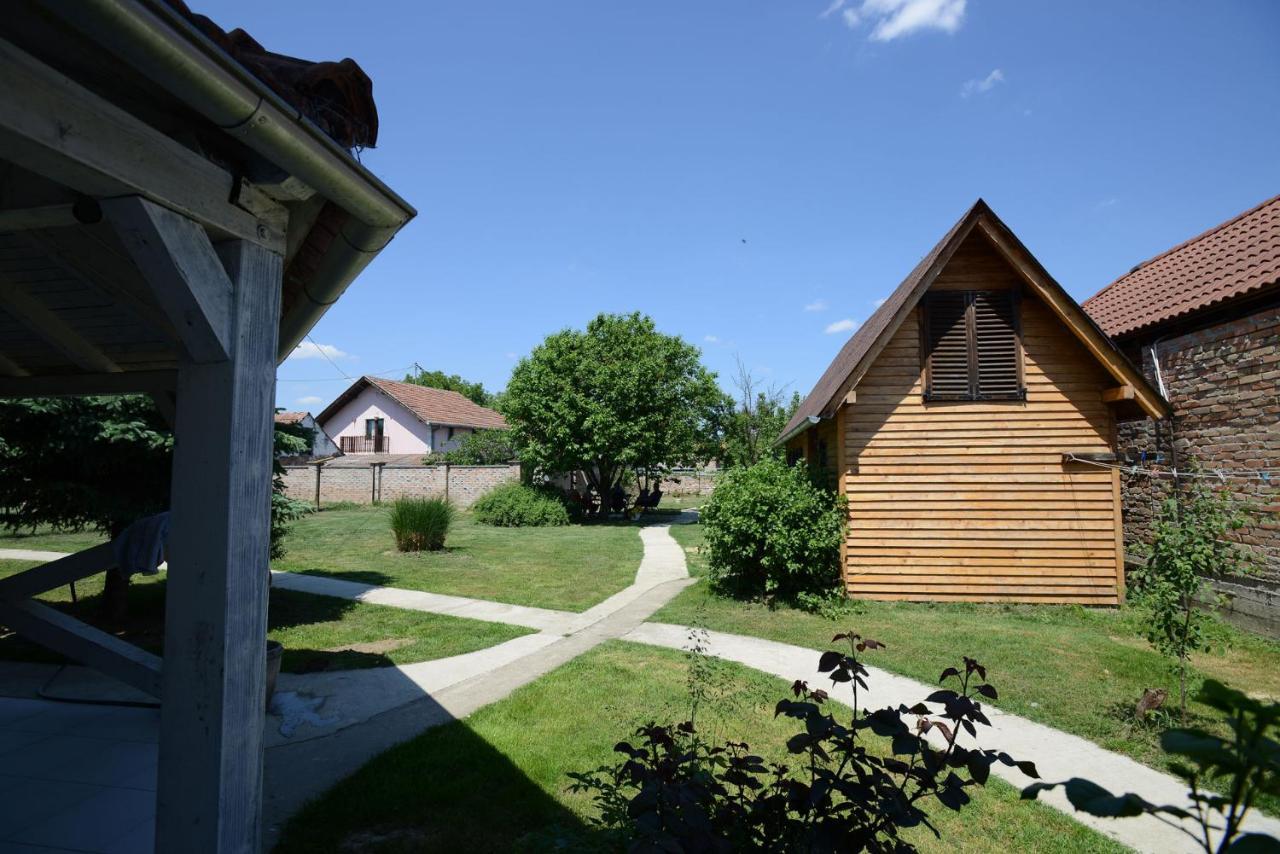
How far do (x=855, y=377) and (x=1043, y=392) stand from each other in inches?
123

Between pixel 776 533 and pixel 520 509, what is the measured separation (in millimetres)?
15732

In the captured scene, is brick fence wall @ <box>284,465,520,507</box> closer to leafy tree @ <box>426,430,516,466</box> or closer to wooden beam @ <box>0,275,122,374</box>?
leafy tree @ <box>426,430,516,466</box>

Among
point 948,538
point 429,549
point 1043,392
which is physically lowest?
point 429,549

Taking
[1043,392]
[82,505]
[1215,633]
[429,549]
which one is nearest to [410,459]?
[429,549]

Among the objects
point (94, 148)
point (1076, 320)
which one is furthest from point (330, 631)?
point (1076, 320)

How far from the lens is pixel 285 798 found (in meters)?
3.97

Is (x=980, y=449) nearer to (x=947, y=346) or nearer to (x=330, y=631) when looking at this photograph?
(x=947, y=346)

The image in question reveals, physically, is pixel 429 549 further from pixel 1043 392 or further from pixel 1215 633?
pixel 1215 633

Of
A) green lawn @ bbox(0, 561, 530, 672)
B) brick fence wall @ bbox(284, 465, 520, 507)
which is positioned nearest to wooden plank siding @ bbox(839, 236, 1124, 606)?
green lawn @ bbox(0, 561, 530, 672)

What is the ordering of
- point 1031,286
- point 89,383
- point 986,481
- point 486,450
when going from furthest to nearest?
point 486,450, point 986,481, point 1031,286, point 89,383

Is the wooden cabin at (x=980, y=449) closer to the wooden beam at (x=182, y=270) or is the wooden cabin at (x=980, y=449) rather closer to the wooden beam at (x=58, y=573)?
the wooden beam at (x=58, y=573)

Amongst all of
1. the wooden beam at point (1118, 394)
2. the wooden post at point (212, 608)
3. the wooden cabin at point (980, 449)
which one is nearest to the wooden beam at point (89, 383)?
the wooden post at point (212, 608)

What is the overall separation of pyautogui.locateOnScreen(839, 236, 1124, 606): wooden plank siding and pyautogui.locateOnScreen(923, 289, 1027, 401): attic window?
163 mm

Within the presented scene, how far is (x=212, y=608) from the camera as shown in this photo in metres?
2.42
